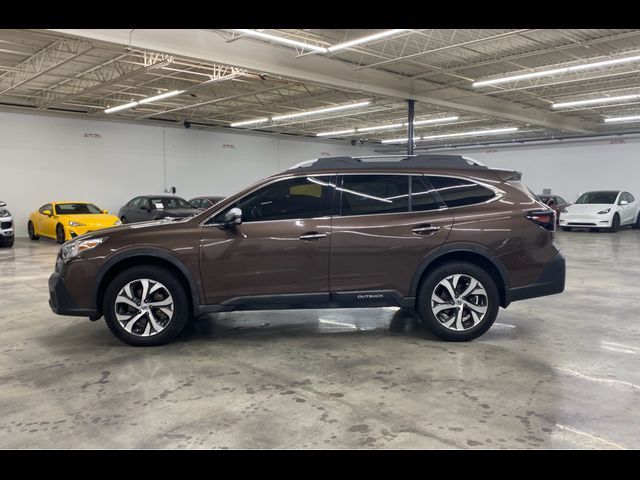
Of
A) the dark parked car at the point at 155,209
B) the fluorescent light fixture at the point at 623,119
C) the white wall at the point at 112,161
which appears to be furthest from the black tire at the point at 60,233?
the fluorescent light fixture at the point at 623,119

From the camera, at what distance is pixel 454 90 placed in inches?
604

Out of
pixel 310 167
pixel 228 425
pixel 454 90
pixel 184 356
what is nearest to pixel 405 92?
pixel 454 90

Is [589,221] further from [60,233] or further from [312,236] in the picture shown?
[60,233]

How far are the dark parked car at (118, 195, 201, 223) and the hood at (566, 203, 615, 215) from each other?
12707mm

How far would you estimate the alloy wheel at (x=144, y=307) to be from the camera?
4215 millimetres

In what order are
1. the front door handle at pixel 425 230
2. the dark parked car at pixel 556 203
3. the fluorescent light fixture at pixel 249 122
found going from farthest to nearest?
the fluorescent light fixture at pixel 249 122 < the dark parked car at pixel 556 203 < the front door handle at pixel 425 230

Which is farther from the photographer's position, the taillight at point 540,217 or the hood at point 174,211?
the hood at point 174,211

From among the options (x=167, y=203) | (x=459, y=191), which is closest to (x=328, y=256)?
(x=459, y=191)

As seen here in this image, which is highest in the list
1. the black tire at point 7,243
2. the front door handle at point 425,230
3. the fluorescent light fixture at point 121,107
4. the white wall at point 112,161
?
the fluorescent light fixture at point 121,107

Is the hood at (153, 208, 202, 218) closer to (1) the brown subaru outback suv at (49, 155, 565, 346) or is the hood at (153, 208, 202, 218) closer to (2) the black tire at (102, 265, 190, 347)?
(1) the brown subaru outback suv at (49, 155, 565, 346)

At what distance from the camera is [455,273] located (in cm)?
433

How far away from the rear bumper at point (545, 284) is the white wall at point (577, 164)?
2100 cm

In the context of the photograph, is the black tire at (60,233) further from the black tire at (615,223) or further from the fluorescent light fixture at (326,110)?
the black tire at (615,223)

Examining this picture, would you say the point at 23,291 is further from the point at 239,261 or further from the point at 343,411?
the point at 343,411
